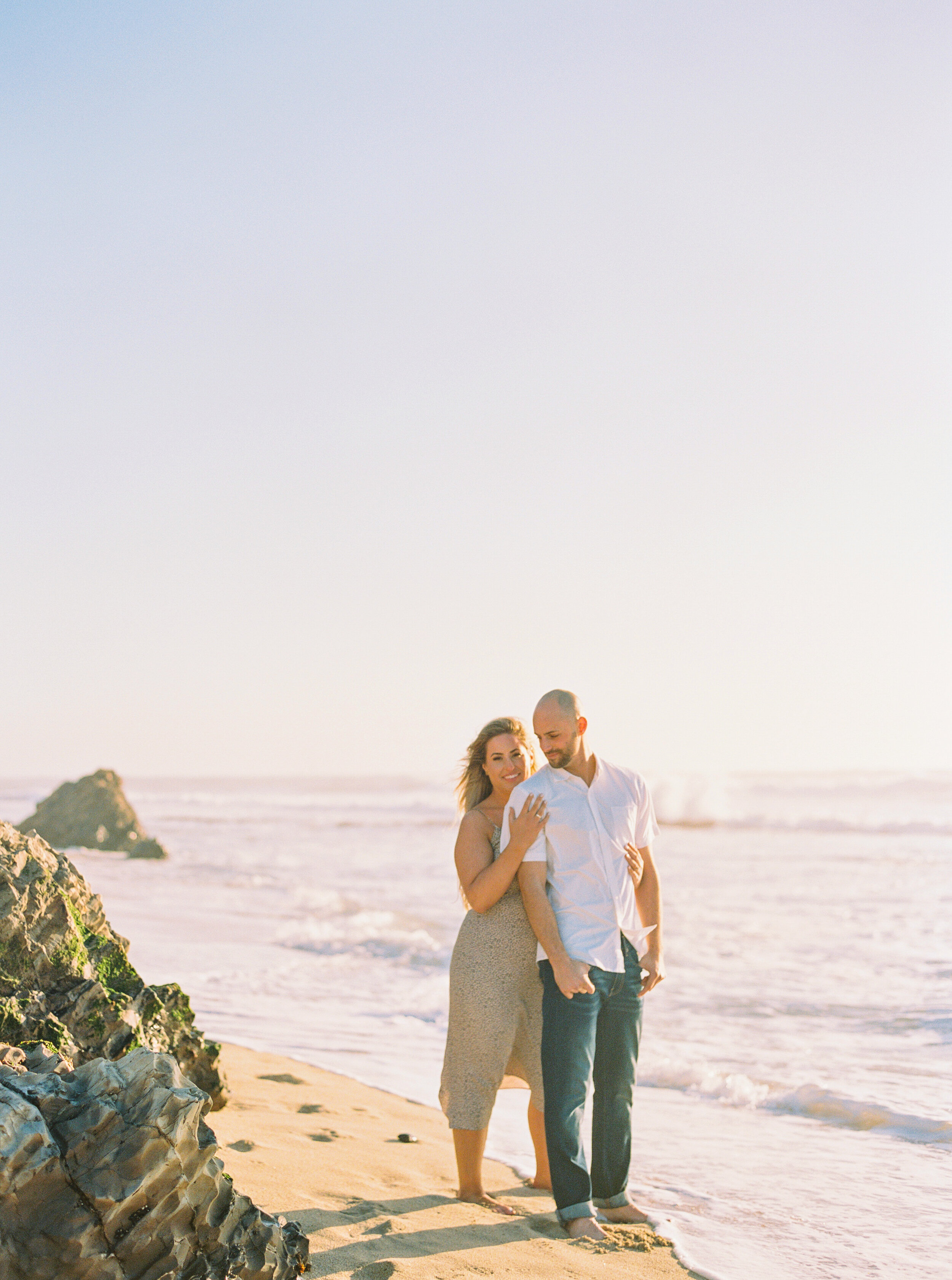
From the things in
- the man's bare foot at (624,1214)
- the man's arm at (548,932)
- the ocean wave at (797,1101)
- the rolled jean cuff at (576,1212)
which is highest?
the man's arm at (548,932)

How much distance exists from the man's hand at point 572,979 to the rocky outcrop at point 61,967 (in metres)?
1.50

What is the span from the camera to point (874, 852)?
76.2ft

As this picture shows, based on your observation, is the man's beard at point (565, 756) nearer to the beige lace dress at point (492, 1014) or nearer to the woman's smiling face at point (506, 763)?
the woman's smiling face at point (506, 763)

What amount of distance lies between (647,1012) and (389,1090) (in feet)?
9.82

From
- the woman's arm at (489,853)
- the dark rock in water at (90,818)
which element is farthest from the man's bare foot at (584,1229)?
the dark rock in water at (90,818)

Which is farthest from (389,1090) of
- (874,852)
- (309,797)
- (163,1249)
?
(309,797)

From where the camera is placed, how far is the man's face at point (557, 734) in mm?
4270

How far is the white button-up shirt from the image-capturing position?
423 centimetres

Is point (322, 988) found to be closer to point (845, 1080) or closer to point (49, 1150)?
point (845, 1080)

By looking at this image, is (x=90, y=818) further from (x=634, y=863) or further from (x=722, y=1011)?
(x=634, y=863)

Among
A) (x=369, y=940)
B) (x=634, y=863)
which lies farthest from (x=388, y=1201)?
(x=369, y=940)

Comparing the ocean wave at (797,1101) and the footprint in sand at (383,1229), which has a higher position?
the footprint in sand at (383,1229)

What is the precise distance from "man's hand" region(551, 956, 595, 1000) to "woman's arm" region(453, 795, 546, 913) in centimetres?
39

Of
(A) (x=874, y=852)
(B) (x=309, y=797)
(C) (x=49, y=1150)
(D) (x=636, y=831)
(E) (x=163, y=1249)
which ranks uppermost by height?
(D) (x=636, y=831)
